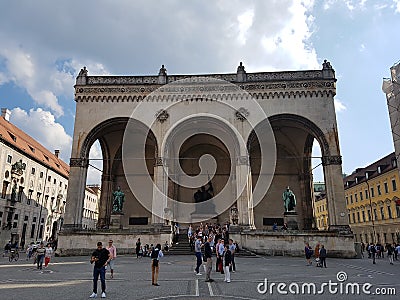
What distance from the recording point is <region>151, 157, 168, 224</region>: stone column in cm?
2364

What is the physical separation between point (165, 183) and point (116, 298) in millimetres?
17131

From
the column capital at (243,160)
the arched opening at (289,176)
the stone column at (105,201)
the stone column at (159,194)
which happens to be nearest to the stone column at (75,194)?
the stone column at (105,201)

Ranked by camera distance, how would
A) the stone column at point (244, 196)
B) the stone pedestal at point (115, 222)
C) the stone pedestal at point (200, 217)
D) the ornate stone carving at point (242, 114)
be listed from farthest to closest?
the stone pedestal at point (200, 217) < the ornate stone carving at point (242, 114) < the stone pedestal at point (115, 222) < the stone column at point (244, 196)

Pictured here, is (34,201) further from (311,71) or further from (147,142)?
(311,71)

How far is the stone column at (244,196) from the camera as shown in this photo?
23.4 m

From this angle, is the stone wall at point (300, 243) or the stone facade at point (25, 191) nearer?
the stone wall at point (300, 243)

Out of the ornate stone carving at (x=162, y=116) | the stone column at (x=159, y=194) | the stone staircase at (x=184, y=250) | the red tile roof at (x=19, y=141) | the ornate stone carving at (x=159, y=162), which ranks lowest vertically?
the stone staircase at (x=184, y=250)

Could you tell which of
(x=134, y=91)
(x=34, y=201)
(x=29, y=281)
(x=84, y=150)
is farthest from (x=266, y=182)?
(x=34, y=201)

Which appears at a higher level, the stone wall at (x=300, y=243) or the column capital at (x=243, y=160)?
the column capital at (x=243, y=160)

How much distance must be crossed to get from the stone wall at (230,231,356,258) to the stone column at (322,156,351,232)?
1.27 meters

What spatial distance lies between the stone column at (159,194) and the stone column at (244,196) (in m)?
5.90

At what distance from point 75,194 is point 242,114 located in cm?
1519

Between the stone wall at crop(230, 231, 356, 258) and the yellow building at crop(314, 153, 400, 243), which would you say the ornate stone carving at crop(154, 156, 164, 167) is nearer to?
the stone wall at crop(230, 231, 356, 258)

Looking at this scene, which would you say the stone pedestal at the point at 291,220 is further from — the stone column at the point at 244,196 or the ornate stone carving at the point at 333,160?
the ornate stone carving at the point at 333,160
